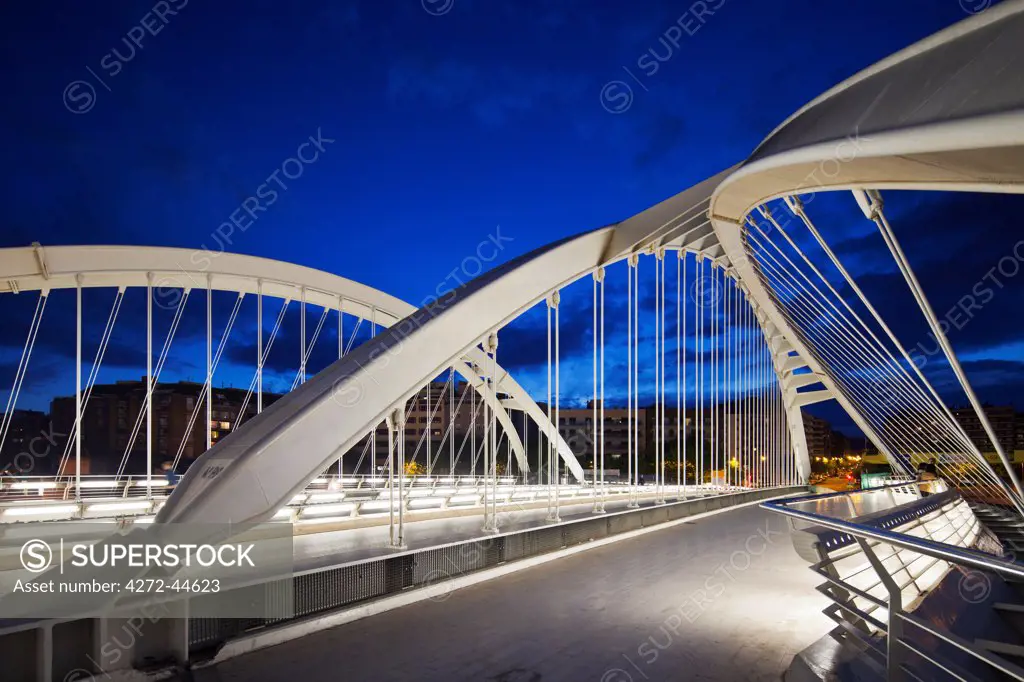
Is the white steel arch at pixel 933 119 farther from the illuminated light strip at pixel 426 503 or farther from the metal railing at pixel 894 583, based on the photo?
the illuminated light strip at pixel 426 503

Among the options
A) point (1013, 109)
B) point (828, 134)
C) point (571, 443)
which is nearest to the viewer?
point (1013, 109)

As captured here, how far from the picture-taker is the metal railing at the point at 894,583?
8.18 feet

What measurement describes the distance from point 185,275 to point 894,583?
13297 millimetres

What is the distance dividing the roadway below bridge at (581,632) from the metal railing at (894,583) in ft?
2.97

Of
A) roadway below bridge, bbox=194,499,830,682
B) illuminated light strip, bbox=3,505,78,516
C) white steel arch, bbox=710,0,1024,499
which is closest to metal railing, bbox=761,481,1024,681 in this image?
roadway below bridge, bbox=194,499,830,682

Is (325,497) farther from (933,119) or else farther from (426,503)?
(933,119)

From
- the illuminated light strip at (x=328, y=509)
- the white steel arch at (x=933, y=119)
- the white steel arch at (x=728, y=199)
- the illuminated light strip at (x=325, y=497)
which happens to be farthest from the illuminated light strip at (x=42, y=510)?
the white steel arch at (x=933, y=119)

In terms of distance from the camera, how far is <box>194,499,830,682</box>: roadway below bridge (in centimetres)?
482

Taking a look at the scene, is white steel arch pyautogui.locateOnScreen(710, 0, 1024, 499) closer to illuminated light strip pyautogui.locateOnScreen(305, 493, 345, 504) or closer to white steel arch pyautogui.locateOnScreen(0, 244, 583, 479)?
white steel arch pyautogui.locateOnScreen(0, 244, 583, 479)

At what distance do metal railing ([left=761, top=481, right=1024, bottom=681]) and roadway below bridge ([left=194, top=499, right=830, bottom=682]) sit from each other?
904 mm

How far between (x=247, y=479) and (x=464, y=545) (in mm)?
2709

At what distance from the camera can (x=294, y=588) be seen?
18.6 feet

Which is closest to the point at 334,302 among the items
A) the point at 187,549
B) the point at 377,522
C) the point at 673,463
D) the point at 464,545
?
the point at 377,522

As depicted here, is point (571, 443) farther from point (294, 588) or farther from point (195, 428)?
point (294, 588)
